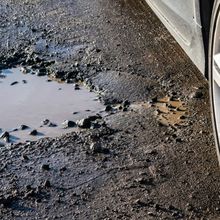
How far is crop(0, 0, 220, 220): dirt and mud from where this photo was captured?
3.45 m

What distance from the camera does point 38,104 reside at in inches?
184

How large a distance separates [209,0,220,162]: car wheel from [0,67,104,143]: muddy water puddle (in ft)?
3.88

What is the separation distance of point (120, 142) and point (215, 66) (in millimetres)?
991

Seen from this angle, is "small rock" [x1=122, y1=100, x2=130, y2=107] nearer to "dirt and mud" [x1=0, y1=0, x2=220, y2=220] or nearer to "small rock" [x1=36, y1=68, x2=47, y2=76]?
"dirt and mud" [x1=0, y1=0, x2=220, y2=220]

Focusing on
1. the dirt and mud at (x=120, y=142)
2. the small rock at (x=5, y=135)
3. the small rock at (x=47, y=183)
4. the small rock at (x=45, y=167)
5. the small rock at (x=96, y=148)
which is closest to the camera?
the dirt and mud at (x=120, y=142)

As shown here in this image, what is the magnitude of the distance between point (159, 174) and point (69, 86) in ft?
4.74

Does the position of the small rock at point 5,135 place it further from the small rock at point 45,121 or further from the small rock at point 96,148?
the small rock at point 96,148

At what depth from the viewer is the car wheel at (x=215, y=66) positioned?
3.19 metres

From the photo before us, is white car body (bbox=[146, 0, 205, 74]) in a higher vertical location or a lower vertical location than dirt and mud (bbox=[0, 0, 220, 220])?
higher

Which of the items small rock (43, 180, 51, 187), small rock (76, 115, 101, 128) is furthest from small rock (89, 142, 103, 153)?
small rock (43, 180, 51, 187)

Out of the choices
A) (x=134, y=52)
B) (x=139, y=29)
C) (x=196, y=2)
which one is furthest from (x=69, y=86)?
(x=196, y=2)

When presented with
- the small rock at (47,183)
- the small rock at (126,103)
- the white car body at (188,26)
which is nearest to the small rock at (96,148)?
the small rock at (47,183)

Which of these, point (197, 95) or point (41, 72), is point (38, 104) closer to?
point (41, 72)

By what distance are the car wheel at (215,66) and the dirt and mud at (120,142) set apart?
372 millimetres
